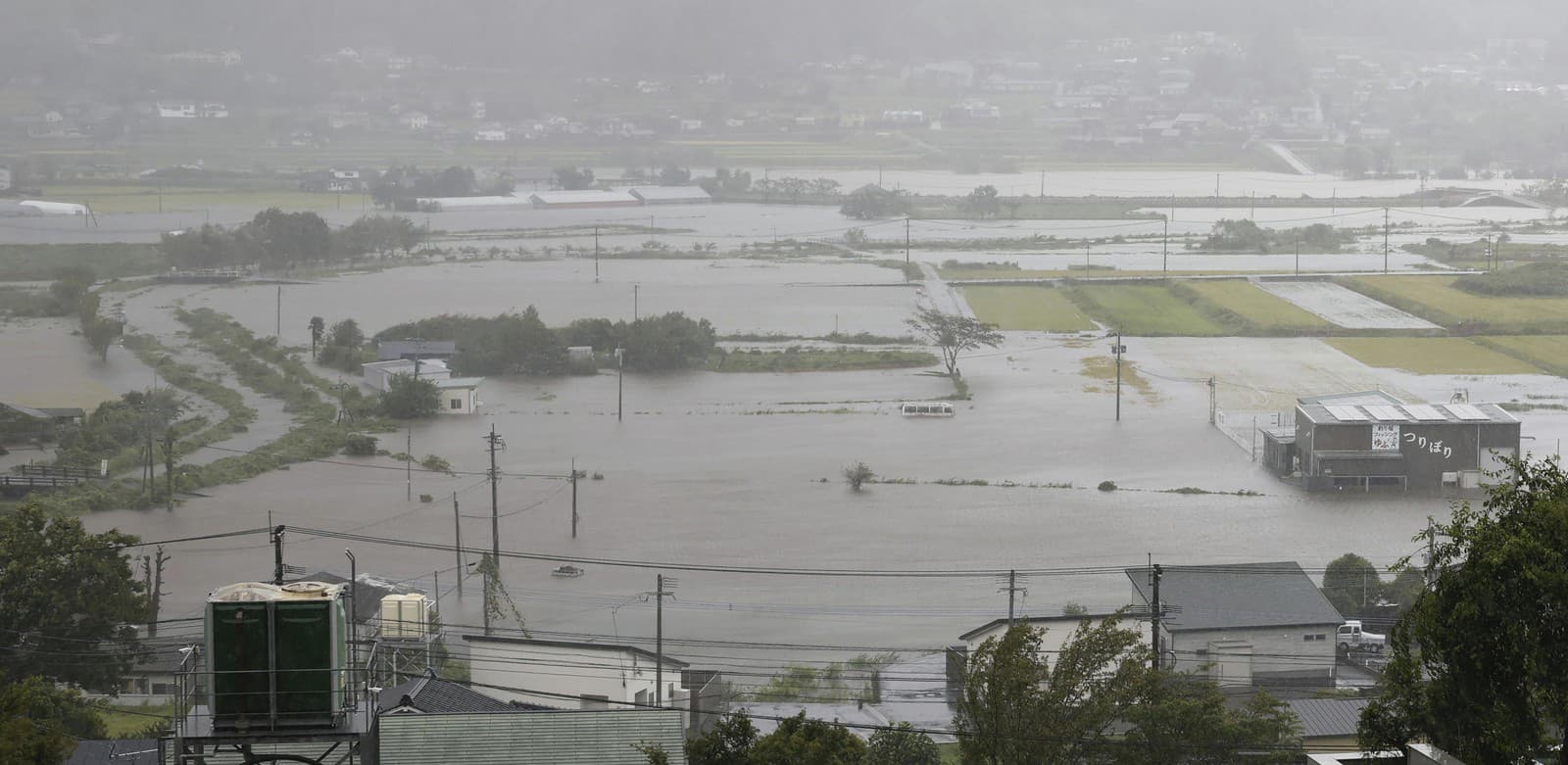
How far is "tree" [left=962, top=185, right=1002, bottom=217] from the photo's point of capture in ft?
71.8

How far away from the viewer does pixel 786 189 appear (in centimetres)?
2462

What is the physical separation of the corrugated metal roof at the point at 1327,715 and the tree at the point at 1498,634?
4.45ft

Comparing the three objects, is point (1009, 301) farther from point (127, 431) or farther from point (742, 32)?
point (742, 32)

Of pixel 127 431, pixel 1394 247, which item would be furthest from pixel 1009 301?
pixel 127 431

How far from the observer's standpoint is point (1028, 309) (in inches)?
497

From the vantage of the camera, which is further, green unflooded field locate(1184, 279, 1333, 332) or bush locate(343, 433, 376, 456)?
green unflooded field locate(1184, 279, 1333, 332)

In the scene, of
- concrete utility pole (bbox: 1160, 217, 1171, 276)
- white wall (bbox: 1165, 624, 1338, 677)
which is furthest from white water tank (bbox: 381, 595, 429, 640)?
concrete utility pole (bbox: 1160, 217, 1171, 276)

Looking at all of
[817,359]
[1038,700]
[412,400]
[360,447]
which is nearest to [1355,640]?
[1038,700]

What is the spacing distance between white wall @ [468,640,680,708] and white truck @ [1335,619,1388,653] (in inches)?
74.0

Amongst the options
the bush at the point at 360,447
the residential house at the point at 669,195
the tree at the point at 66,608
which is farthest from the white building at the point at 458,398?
the residential house at the point at 669,195

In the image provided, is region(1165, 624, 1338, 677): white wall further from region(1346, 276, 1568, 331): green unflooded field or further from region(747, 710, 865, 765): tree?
region(1346, 276, 1568, 331): green unflooded field

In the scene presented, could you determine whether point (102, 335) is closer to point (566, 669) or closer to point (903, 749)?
point (566, 669)

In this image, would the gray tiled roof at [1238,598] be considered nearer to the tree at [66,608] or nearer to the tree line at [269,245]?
the tree at [66,608]

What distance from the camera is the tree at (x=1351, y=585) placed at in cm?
484
